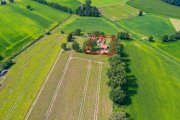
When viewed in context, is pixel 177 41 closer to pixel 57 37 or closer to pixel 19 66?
pixel 57 37

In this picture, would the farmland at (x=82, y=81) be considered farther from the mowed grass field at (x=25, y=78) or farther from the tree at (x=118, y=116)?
the tree at (x=118, y=116)

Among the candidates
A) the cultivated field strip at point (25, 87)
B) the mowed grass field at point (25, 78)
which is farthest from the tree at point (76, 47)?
the cultivated field strip at point (25, 87)

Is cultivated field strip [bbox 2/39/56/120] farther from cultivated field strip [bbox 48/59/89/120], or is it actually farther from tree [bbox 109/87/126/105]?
tree [bbox 109/87/126/105]

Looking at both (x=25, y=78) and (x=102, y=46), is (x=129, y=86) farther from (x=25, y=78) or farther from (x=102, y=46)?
(x=25, y=78)

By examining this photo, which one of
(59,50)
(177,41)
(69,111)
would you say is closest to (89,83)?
(69,111)

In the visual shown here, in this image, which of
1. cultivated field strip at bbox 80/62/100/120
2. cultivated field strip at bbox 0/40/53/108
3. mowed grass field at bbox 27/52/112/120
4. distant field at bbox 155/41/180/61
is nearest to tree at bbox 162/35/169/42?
distant field at bbox 155/41/180/61

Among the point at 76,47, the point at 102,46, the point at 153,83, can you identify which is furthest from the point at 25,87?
the point at 153,83
